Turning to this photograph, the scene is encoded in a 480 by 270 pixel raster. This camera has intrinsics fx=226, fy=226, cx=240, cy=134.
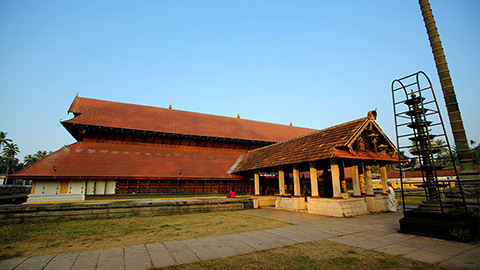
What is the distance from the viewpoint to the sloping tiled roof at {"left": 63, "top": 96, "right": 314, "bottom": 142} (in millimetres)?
22953

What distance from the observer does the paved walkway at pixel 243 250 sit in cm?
515

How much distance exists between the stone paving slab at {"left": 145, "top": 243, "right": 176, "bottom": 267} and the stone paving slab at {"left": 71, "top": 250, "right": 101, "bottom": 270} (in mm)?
1246

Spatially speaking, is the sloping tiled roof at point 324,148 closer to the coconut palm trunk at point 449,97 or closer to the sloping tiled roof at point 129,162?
the coconut palm trunk at point 449,97

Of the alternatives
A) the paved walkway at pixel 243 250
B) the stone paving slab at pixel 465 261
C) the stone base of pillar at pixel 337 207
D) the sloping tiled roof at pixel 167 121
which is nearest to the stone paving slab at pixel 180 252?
the paved walkway at pixel 243 250

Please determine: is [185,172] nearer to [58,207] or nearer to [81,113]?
[58,207]

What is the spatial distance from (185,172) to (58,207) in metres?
10.6

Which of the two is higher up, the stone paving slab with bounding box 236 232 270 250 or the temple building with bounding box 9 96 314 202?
the temple building with bounding box 9 96 314 202

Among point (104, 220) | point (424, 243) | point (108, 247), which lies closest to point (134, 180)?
point (104, 220)

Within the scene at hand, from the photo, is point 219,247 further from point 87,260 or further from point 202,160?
point 202,160

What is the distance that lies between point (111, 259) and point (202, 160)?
60.6 feet

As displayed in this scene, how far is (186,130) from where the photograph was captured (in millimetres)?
26141

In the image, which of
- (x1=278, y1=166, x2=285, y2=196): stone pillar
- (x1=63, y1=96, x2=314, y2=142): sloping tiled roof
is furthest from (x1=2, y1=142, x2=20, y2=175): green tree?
(x1=278, y1=166, x2=285, y2=196): stone pillar

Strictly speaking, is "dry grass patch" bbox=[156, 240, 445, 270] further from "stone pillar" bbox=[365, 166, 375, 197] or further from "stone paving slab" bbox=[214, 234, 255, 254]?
"stone pillar" bbox=[365, 166, 375, 197]

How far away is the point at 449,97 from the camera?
11.7 meters
